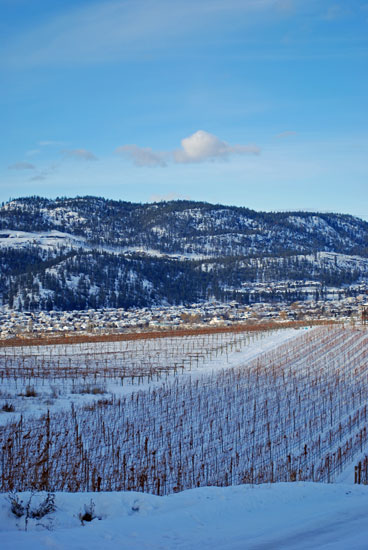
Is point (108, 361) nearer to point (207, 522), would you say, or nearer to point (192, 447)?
point (192, 447)

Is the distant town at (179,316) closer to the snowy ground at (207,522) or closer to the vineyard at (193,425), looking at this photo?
the vineyard at (193,425)

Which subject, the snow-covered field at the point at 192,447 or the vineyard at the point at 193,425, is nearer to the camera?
the snow-covered field at the point at 192,447

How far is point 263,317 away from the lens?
77.2 meters

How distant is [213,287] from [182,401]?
10158 centimetres

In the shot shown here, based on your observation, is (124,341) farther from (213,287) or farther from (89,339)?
(213,287)

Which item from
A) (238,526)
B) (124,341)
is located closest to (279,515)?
(238,526)

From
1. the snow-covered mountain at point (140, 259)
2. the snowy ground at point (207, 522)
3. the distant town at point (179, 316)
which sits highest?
the snow-covered mountain at point (140, 259)

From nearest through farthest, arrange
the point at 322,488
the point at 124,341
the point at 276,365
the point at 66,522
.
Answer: the point at 66,522 < the point at 322,488 < the point at 276,365 < the point at 124,341

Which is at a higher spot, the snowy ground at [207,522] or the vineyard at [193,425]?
the snowy ground at [207,522]

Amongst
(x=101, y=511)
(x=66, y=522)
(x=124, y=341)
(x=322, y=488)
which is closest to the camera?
(x=66, y=522)

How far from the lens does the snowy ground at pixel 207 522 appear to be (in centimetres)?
573

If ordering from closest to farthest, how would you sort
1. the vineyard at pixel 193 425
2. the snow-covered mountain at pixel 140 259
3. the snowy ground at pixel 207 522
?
1. the snowy ground at pixel 207 522
2. the vineyard at pixel 193 425
3. the snow-covered mountain at pixel 140 259

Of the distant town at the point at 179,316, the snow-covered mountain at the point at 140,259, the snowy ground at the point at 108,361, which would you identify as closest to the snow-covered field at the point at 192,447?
the snowy ground at the point at 108,361

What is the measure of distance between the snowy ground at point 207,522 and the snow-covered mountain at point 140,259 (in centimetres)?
8278
